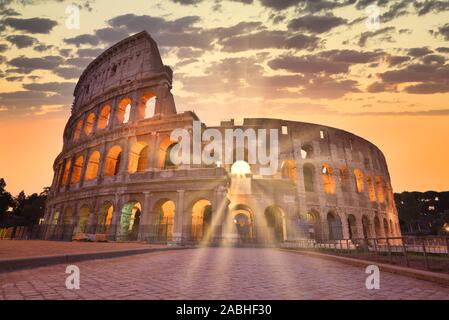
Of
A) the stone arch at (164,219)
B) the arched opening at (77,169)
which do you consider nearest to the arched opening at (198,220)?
the stone arch at (164,219)

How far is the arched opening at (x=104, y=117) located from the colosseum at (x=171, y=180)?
108 millimetres

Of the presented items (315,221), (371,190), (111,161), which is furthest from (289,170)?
(111,161)

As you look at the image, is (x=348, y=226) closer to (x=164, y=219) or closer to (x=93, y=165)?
(x=164, y=219)

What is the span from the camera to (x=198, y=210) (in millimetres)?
19250

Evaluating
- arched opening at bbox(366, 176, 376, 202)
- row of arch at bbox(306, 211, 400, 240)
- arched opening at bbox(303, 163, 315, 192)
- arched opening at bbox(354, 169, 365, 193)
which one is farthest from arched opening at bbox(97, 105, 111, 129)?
arched opening at bbox(366, 176, 376, 202)

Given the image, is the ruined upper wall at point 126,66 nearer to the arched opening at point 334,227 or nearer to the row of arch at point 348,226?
the row of arch at point 348,226

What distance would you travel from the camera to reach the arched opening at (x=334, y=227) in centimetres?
2250

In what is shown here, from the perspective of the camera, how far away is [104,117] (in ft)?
78.3

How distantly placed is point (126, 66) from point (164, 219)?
15.8m

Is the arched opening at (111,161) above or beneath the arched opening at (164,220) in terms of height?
above

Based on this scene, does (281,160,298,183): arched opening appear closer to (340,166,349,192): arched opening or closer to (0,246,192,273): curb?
(340,166,349,192): arched opening
